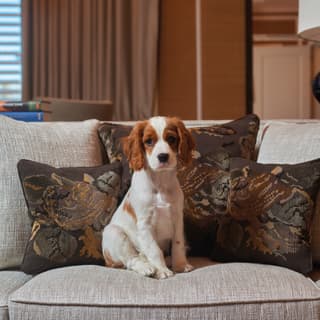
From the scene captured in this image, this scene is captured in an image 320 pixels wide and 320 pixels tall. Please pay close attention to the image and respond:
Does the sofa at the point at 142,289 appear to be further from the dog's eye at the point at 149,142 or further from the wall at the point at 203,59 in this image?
the wall at the point at 203,59

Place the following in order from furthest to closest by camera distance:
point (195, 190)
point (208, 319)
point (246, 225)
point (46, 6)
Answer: point (46, 6)
point (195, 190)
point (246, 225)
point (208, 319)

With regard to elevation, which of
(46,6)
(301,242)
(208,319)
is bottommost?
(208,319)

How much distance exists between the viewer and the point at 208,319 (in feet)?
4.43

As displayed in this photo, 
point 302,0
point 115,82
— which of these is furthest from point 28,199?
point 115,82

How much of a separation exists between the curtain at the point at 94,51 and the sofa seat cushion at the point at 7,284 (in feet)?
8.62

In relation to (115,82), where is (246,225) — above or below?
below

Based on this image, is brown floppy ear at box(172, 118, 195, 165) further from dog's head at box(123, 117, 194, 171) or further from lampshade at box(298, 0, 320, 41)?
lampshade at box(298, 0, 320, 41)

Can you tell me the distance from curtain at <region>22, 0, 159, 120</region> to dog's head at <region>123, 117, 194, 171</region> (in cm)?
258

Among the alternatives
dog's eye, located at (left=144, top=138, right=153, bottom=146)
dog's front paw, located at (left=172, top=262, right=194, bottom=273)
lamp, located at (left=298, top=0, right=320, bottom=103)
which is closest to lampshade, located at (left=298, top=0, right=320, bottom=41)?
lamp, located at (left=298, top=0, right=320, bottom=103)

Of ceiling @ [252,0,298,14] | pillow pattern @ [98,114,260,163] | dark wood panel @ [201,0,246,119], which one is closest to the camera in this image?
pillow pattern @ [98,114,260,163]

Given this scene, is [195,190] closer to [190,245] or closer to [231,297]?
[190,245]

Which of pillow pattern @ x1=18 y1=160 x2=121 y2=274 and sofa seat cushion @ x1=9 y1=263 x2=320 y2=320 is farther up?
pillow pattern @ x1=18 y1=160 x2=121 y2=274

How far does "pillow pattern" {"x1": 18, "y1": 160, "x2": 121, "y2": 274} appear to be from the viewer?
1.66 meters

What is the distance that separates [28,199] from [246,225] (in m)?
0.74
